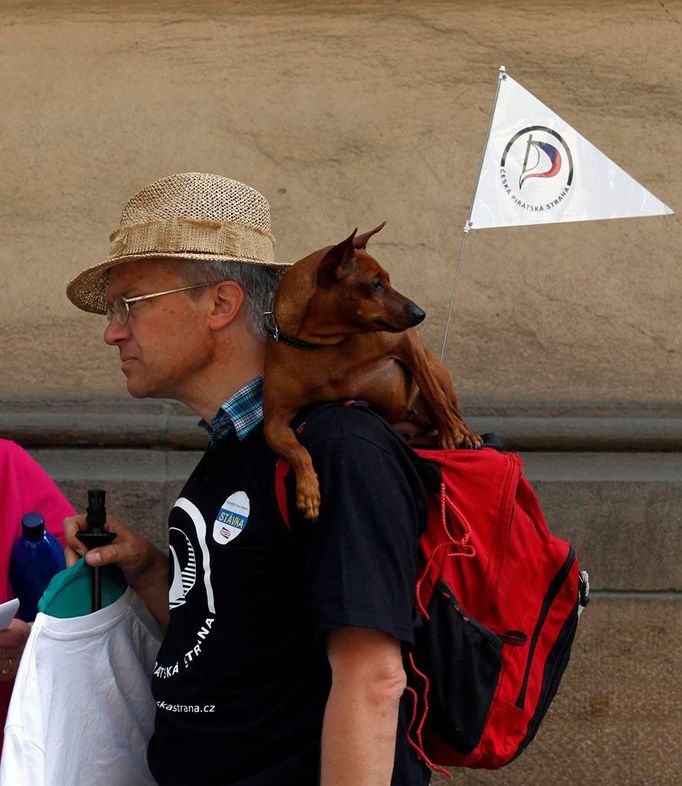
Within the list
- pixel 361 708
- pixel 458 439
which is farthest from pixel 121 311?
pixel 361 708

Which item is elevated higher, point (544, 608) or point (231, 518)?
point (231, 518)

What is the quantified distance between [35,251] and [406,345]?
96.8 inches

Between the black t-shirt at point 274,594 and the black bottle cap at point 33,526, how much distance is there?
641mm

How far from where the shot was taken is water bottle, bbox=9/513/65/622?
270 centimetres

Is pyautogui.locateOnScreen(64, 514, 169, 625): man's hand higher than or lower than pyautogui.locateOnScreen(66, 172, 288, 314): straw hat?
lower

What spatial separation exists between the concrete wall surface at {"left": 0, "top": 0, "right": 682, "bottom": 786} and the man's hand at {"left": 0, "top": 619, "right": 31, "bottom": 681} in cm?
167

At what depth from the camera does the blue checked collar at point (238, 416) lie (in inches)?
84.3

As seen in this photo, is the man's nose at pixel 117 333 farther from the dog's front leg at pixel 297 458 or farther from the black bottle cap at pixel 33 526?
the black bottle cap at pixel 33 526

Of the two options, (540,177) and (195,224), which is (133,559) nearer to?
(195,224)

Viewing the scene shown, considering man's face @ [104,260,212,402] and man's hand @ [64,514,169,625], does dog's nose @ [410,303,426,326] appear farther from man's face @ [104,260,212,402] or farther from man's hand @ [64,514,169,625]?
man's hand @ [64,514,169,625]

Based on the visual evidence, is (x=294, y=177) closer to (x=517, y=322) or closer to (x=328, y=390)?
(x=517, y=322)

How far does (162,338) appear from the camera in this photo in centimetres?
223

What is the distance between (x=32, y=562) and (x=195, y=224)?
960 millimetres

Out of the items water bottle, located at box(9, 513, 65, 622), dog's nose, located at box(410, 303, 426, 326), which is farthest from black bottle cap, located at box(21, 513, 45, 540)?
dog's nose, located at box(410, 303, 426, 326)
